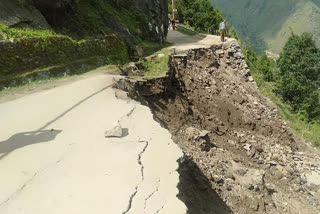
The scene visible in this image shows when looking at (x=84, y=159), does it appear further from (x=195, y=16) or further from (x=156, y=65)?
(x=195, y=16)

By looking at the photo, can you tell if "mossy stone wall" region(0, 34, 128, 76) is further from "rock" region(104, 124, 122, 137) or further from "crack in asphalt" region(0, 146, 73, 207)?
"crack in asphalt" region(0, 146, 73, 207)

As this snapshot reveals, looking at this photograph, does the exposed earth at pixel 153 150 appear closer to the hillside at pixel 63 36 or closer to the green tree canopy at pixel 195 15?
the hillside at pixel 63 36

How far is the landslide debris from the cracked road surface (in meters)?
1.36

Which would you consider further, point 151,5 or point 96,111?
point 151,5

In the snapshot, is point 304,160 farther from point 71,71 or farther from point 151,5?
point 151,5

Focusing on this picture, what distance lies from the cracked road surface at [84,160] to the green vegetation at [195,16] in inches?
1436

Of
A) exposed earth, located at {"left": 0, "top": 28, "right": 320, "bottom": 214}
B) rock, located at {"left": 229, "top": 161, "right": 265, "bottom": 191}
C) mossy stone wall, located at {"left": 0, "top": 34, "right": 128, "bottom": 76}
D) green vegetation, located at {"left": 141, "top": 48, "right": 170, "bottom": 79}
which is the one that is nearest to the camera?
exposed earth, located at {"left": 0, "top": 28, "right": 320, "bottom": 214}

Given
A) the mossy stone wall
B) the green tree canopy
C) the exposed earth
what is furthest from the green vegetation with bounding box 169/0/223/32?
the mossy stone wall

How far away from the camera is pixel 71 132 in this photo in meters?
7.59

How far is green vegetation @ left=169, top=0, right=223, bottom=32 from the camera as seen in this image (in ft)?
146

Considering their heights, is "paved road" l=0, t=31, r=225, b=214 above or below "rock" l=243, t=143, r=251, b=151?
above

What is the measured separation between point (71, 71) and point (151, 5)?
1125 centimetres

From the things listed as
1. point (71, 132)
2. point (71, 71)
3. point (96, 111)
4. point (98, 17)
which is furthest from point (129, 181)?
point (98, 17)

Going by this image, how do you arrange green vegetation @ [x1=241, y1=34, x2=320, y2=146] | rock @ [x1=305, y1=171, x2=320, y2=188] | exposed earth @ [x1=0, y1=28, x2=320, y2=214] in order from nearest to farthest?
exposed earth @ [x1=0, y1=28, x2=320, y2=214] < rock @ [x1=305, y1=171, x2=320, y2=188] < green vegetation @ [x1=241, y1=34, x2=320, y2=146]
